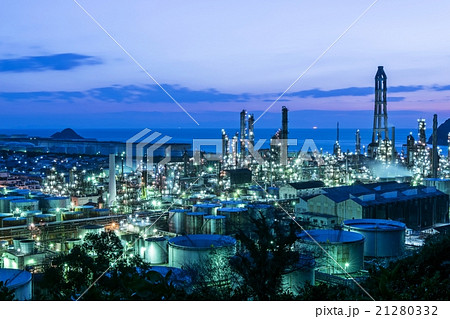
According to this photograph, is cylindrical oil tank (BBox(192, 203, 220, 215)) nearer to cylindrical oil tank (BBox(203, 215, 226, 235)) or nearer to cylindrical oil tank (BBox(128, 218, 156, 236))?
cylindrical oil tank (BBox(203, 215, 226, 235))

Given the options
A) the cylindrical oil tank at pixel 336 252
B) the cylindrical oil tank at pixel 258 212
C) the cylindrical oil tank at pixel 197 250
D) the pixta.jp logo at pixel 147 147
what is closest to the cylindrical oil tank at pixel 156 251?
the cylindrical oil tank at pixel 197 250

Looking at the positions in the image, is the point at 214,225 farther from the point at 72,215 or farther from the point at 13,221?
the point at 13,221

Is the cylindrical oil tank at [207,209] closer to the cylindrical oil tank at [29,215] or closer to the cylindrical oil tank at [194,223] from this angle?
the cylindrical oil tank at [194,223]

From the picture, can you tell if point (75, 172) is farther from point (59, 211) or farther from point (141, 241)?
point (141, 241)

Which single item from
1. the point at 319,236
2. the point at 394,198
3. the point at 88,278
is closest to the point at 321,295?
the point at 88,278

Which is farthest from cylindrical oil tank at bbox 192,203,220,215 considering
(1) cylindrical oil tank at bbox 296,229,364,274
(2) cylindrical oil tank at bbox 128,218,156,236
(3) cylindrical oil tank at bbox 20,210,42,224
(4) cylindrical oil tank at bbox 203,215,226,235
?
(3) cylindrical oil tank at bbox 20,210,42,224
